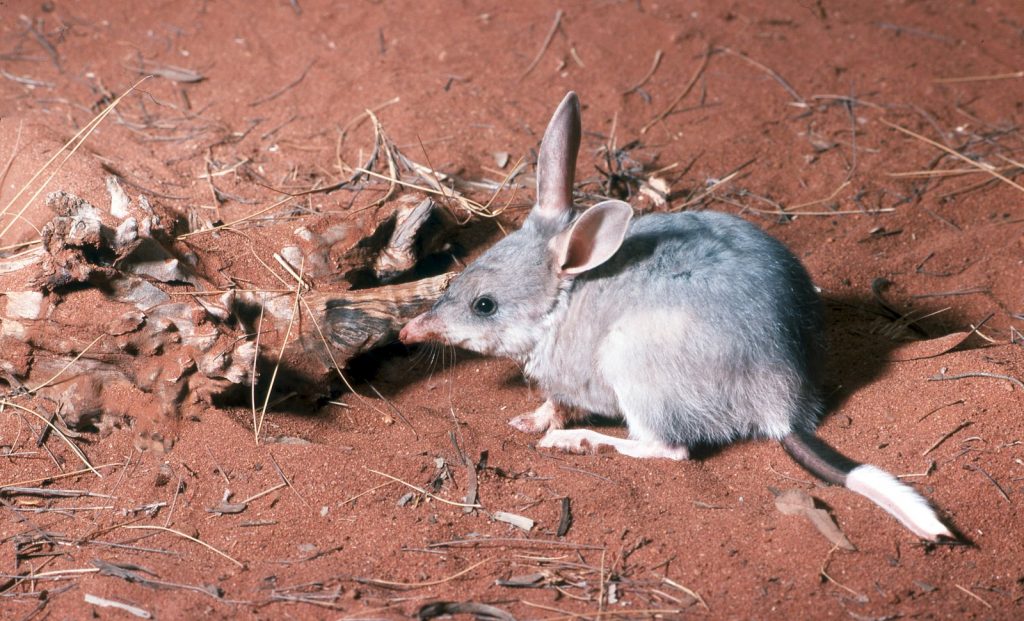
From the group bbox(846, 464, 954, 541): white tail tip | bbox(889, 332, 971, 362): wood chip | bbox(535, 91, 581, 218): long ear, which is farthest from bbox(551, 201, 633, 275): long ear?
bbox(889, 332, 971, 362): wood chip

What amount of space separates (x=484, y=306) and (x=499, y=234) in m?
1.16

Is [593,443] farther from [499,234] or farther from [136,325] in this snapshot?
[136,325]

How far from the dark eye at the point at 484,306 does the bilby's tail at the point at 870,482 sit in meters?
1.51

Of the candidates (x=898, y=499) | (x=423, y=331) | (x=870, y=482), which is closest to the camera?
(x=898, y=499)

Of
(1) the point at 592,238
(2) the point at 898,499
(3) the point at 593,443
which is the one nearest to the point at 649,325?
(1) the point at 592,238

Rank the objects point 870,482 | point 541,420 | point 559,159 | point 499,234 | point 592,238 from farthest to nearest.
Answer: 1. point 499,234
2. point 541,420
3. point 559,159
4. point 592,238
5. point 870,482

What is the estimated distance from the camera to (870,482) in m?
3.66

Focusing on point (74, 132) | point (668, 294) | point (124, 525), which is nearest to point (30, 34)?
point (74, 132)

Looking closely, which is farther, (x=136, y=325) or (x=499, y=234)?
(x=499, y=234)

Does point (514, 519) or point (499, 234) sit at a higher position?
point (499, 234)

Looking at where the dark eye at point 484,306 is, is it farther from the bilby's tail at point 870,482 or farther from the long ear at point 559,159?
the bilby's tail at point 870,482

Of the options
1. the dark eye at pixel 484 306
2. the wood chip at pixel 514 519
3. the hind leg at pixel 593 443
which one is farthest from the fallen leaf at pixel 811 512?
the dark eye at pixel 484 306

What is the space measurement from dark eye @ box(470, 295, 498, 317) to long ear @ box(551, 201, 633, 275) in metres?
0.38

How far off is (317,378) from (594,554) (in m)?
1.75
